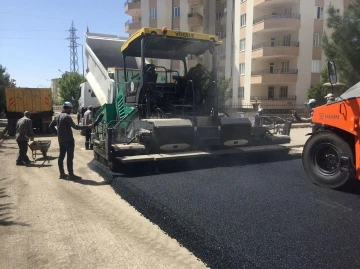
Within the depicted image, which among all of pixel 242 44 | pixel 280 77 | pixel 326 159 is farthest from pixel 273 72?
pixel 326 159

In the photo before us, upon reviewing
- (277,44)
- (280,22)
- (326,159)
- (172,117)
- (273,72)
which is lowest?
(326,159)

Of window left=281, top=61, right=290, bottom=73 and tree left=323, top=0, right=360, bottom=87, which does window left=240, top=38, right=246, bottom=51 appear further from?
Answer: tree left=323, top=0, right=360, bottom=87

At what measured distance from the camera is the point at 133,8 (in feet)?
118

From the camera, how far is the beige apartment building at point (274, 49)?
2736 centimetres

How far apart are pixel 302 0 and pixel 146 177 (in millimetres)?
26624

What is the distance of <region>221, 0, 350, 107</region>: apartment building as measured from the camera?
2733cm

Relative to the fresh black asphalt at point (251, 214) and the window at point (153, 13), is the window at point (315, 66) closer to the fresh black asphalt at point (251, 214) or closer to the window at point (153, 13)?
the window at point (153, 13)

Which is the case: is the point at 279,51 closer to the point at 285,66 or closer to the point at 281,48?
the point at 281,48

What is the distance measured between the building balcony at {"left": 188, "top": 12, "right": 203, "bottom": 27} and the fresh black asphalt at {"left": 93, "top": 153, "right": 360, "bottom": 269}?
29.2 metres

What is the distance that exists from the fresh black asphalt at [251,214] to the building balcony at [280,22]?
931 inches

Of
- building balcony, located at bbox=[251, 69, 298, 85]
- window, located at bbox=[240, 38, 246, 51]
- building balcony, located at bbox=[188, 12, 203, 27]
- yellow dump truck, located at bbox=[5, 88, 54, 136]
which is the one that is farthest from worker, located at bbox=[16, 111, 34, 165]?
building balcony, located at bbox=[188, 12, 203, 27]

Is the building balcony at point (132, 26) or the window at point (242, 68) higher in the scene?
the building balcony at point (132, 26)

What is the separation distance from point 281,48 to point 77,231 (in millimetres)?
26538

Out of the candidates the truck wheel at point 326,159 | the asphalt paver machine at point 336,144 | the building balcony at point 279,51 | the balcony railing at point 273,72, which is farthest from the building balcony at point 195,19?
the truck wheel at point 326,159
